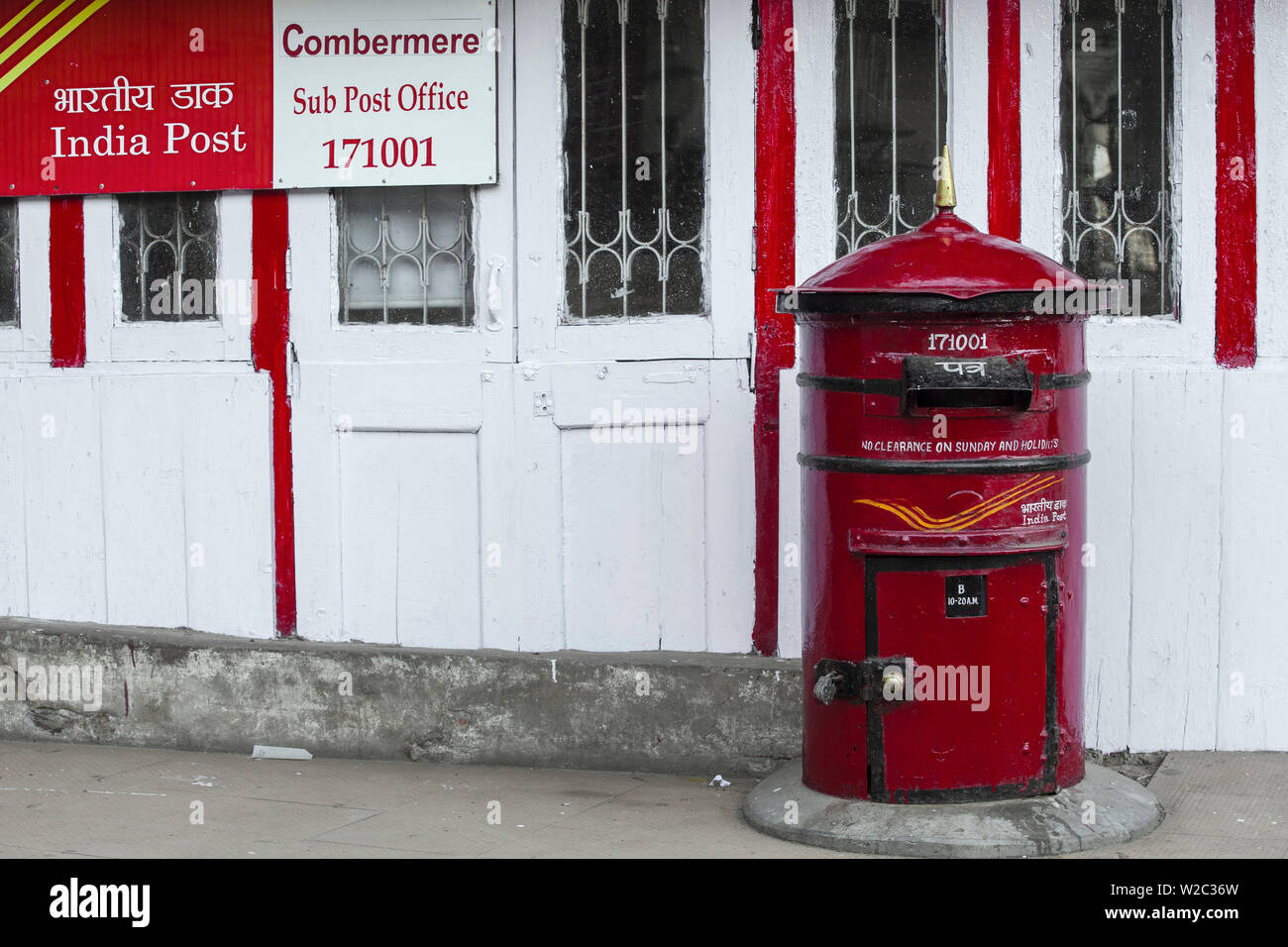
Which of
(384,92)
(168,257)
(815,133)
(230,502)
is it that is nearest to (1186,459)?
(815,133)

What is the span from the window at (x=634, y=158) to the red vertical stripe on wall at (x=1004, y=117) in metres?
1.14

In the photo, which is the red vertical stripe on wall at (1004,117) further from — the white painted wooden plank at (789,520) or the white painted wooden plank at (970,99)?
the white painted wooden plank at (789,520)

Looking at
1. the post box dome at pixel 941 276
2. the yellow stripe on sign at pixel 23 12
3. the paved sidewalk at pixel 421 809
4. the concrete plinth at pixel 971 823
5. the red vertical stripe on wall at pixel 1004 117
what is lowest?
the paved sidewalk at pixel 421 809

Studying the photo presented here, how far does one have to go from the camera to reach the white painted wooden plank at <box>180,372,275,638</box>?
23.4ft

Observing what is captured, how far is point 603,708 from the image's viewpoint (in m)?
6.75

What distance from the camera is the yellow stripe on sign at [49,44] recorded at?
285 inches

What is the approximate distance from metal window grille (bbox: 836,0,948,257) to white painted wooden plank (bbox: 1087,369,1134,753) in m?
1.03

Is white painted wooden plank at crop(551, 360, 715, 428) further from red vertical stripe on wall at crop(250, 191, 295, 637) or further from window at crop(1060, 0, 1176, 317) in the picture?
window at crop(1060, 0, 1176, 317)

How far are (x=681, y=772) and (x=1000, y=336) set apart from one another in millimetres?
2325

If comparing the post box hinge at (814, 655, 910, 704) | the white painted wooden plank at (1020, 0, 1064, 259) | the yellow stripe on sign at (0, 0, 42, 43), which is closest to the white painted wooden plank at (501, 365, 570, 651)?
the post box hinge at (814, 655, 910, 704)

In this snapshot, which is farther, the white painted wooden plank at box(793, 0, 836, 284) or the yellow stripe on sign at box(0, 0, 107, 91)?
the yellow stripe on sign at box(0, 0, 107, 91)

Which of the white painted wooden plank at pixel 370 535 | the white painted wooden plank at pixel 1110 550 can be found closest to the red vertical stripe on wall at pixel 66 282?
the white painted wooden plank at pixel 370 535
